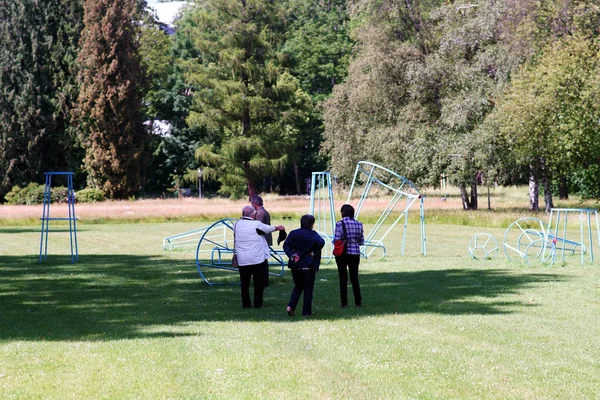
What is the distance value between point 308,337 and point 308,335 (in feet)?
0.56

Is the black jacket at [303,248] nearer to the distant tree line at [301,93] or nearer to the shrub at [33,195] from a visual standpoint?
the distant tree line at [301,93]

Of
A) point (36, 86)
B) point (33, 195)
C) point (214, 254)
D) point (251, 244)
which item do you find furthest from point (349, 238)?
point (36, 86)

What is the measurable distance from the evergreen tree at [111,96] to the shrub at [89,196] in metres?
1.15

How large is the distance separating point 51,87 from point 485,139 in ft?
120

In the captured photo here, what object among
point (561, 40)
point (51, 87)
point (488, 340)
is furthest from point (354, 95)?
point (488, 340)

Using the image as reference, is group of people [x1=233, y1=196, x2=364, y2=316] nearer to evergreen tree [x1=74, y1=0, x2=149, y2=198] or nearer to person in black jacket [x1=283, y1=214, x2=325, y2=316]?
person in black jacket [x1=283, y1=214, x2=325, y2=316]

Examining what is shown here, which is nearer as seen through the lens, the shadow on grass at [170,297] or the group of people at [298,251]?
the shadow on grass at [170,297]

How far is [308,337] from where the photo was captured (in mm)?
10727

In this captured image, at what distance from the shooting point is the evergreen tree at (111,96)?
61.5 m

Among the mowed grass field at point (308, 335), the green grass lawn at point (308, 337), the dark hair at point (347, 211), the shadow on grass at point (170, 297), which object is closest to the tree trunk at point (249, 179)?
the shadow on grass at point (170, 297)

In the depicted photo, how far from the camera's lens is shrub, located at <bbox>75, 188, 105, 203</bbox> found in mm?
60969

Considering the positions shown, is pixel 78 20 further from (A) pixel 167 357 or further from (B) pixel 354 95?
(A) pixel 167 357

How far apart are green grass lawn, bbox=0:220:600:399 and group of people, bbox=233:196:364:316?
0.36 metres

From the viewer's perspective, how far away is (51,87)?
6550 centimetres
